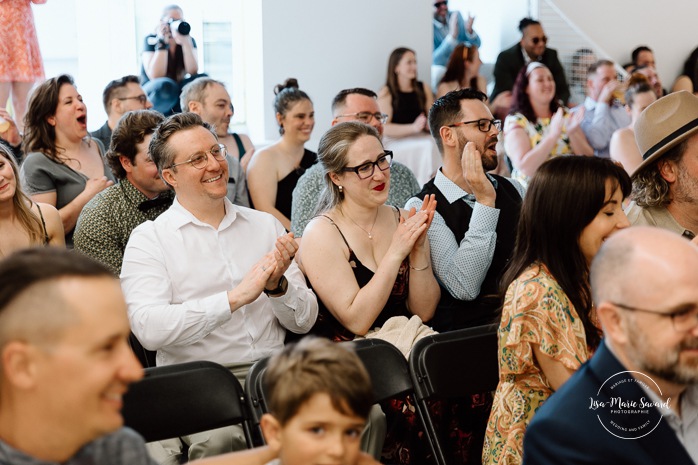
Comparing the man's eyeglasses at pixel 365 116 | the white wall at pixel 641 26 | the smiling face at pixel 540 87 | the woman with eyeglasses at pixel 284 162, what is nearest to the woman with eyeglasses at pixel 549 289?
the man's eyeglasses at pixel 365 116

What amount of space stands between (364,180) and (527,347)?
1151 millimetres

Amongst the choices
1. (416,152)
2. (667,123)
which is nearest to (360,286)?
(667,123)

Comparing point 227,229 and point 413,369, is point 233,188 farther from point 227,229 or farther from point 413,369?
point 413,369

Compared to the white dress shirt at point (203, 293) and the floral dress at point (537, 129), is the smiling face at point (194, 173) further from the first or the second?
the floral dress at point (537, 129)

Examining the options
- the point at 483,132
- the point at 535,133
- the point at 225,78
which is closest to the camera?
the point at 483,132

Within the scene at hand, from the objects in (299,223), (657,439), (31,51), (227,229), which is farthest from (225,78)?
(657,439)

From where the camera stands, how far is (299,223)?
400cm

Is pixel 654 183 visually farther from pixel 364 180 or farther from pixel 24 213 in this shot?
pixel 24 213

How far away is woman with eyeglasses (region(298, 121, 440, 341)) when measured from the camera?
9.80 ft

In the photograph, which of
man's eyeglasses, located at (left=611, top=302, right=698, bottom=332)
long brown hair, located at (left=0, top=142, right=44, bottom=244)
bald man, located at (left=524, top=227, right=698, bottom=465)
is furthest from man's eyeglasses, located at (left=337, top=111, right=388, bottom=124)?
man's eyeglasses, located at (left=611, top=302, right=698, bottom=332)

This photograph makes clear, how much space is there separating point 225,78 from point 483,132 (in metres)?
4.08

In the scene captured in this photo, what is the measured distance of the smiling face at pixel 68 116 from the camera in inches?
166

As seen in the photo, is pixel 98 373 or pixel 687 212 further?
pixel 687 212

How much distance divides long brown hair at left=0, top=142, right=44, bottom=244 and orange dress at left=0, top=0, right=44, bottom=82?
2529mm
